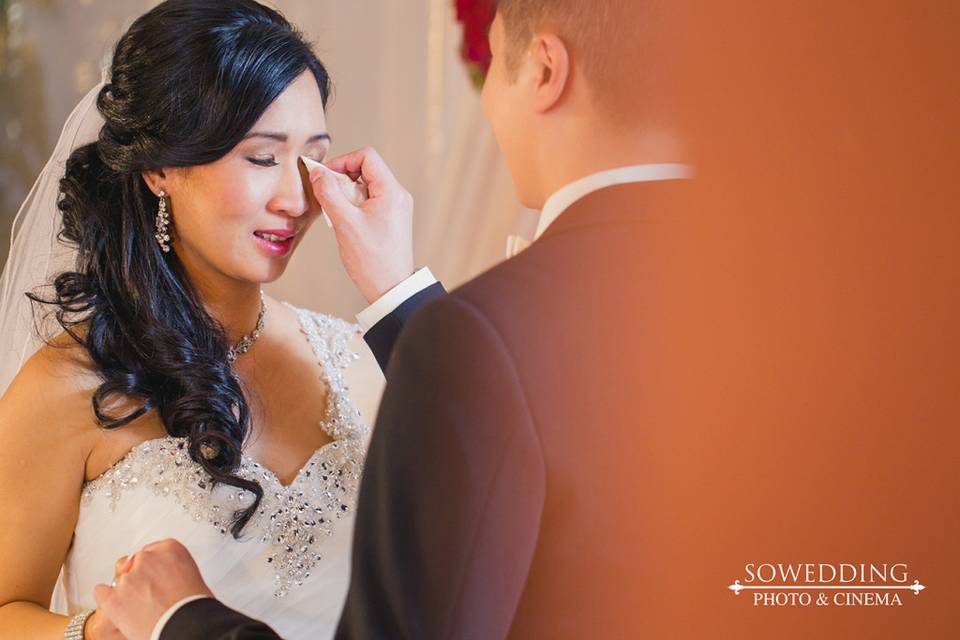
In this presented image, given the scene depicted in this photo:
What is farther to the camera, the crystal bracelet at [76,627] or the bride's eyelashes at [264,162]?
the bride's eyelashes at [264,162]

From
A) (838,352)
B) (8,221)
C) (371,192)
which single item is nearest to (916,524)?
(838,352)

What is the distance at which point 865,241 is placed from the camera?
2.34 ft

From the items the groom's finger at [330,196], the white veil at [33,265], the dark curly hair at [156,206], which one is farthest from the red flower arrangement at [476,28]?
the white veil at [33,265]

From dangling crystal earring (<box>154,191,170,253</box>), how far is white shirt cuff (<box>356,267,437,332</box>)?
1.36 ft

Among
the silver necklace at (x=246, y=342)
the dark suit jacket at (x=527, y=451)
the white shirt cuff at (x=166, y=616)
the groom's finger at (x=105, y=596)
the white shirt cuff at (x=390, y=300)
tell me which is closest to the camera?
the dark suit jacket at (x=527, y=451)

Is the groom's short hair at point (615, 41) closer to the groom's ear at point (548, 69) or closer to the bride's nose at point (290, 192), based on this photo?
the groom's ear at point (548, 69)

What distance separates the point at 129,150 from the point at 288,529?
2.11 feet

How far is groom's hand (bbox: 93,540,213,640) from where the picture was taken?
1027mm

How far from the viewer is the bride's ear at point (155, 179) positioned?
151 centimetres

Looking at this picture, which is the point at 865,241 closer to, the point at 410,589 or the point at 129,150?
the point at 410,589

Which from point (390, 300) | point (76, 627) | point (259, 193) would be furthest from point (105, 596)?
point (259, 193)

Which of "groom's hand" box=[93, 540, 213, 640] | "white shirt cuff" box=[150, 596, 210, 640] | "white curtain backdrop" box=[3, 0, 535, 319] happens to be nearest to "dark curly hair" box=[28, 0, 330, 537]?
"groom's hand" box=[93, 540, 213, 640]

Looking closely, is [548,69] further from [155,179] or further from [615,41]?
[155,179]

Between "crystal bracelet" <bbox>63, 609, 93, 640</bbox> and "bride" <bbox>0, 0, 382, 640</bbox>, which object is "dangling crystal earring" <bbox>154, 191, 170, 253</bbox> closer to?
"bride" <bbox>0, 0, 382, 640</bbox>
